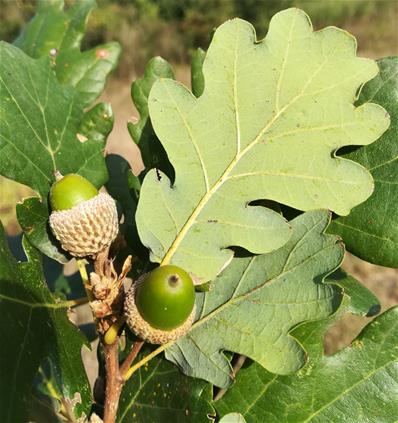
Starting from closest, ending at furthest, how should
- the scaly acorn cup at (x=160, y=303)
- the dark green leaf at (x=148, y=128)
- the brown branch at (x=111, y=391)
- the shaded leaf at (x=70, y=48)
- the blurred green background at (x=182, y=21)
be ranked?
the scaly acorn cup at (x=160, y=303)
the brown branch at (x=111, y=391)
the dark green leaf at (x=148, y=128)
the shaded leaf at (x=70, y=48)
the blurred green background at (x=182, y=21)

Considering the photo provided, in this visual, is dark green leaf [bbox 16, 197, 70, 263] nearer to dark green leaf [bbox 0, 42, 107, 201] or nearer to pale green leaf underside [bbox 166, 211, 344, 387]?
dark green leaf [bbox 0, 42, 107, 201]

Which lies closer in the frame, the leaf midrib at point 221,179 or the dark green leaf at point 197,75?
the leaf midrib at point 221,179

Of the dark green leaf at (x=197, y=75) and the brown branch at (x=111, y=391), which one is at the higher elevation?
the dark green leaf at (x=197, y=75)

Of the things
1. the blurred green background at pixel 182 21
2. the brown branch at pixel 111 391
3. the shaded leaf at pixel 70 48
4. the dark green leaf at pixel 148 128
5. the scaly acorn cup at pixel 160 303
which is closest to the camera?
the scaly acorn cup at pixel 160 303

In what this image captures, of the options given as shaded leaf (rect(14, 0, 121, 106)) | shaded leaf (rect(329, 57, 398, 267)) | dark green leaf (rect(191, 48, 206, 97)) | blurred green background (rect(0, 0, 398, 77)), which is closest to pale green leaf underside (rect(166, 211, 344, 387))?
shaded leaf (rect(329, 57, 398, 267))

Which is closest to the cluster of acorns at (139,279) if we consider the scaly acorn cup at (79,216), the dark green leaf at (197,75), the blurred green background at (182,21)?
the scaly acorn cup at (79,216)

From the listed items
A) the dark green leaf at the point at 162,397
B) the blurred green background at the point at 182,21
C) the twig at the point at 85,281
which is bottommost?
the blurred green background at the point at 182,21

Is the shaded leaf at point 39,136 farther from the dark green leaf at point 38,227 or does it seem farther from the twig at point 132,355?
the twig at point 132,355
